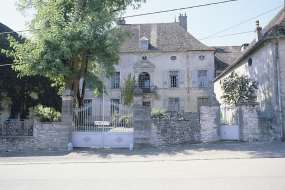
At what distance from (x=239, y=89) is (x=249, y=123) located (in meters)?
3.41

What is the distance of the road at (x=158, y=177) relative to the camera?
4.79m

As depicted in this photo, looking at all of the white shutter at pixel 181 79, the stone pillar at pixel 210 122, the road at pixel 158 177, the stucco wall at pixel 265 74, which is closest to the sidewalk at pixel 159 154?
the stone pillar at pixel 210 122

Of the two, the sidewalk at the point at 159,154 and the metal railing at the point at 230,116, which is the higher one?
the metal railing at the point at 230,116

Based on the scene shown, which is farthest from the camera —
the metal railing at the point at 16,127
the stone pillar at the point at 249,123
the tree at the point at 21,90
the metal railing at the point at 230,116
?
the tree at the point at 21,90

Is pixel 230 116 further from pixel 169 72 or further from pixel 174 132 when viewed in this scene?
pixel 169 72

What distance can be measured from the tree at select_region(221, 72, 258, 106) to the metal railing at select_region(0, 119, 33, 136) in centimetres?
1112

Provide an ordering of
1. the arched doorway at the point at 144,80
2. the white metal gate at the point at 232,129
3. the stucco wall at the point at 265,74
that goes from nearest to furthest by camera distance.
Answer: the white metal gate at the point at 232,129
the stucco wall at the point at 265,74
the arched doorway at the point at 144,80

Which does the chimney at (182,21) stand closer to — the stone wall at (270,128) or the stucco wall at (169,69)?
the stucco wall at (169,69)

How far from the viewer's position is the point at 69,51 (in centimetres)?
1078

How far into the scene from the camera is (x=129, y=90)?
24.2m

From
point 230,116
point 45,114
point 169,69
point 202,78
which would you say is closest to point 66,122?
point 45,114

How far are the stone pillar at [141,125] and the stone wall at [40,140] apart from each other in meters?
3.13

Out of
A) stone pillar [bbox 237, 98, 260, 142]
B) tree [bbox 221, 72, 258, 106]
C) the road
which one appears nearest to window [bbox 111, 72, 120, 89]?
tree [bbox 221, 72, 258, 106]

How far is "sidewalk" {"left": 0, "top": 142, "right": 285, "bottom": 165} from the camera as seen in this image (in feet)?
27.0
